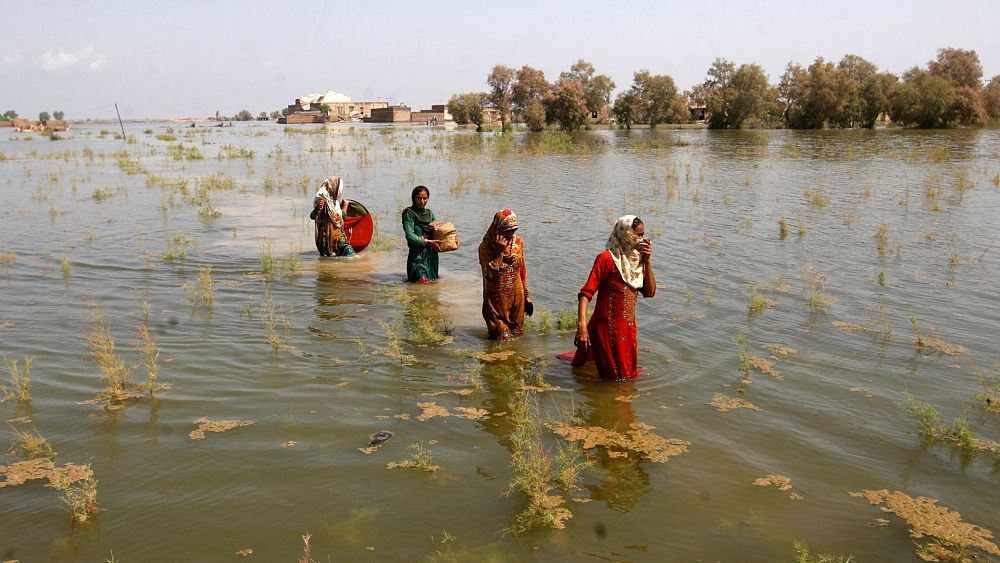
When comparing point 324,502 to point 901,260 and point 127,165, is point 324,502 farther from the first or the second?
point 127,165

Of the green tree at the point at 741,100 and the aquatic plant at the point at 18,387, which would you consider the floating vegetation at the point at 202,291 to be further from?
the green tree at the point at 741,100

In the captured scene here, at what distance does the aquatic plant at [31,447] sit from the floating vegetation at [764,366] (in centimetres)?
535

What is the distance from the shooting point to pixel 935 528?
3.80 m

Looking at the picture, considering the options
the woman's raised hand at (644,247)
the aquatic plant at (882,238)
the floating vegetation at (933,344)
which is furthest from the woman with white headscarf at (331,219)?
the aquatic plant at (882,238)

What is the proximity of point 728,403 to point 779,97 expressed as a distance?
58.6 meters

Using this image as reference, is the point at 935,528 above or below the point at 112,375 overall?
below

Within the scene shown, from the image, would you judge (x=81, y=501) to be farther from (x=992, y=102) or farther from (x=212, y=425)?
(x=992, y=102)

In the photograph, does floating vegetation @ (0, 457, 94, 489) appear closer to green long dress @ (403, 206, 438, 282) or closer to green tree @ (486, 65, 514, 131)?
green long dress @ (403, 206, 438, 282)

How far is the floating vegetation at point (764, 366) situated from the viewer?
19.9 feet

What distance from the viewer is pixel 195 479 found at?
4.25 meters

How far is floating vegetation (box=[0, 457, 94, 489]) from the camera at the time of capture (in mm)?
4156

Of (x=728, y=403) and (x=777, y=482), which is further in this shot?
(x=728, y=403)

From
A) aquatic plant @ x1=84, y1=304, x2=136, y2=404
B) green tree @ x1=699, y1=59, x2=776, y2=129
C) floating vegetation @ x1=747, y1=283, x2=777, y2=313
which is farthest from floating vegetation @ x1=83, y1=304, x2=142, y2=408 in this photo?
green tree @ x1=699, y1=59, x2=776, y2=129

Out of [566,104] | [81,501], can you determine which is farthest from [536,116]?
[81,501]
